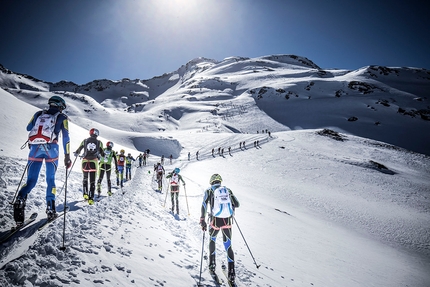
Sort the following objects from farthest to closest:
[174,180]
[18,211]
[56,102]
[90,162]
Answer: [174,180] < [90,162] < [56,102] < [18,211]

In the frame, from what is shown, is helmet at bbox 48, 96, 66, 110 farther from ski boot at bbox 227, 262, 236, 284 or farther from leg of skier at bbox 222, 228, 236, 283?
ski boot at bbox 227, 262, 236, 284

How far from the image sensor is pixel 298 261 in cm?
797

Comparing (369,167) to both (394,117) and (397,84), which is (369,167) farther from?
(397,84)

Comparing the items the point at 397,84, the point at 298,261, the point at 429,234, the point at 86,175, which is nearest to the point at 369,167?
the point at 429,234

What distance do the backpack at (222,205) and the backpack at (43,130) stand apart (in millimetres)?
4553

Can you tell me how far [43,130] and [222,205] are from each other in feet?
16.3

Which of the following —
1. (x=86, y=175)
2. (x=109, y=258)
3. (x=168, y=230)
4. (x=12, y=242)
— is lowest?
(x=168, y=230)

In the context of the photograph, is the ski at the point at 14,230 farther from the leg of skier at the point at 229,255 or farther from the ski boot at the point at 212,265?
the leg of skier at the point at 229,255

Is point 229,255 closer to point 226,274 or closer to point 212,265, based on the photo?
point 212,265

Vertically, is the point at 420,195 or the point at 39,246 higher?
the point at 39,246

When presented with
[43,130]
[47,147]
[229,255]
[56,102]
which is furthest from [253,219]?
[56,102]

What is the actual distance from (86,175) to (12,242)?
3999mm

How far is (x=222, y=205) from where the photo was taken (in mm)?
5328

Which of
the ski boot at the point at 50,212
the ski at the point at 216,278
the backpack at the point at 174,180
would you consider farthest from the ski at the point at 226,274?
the backpack at the point at 174,180
